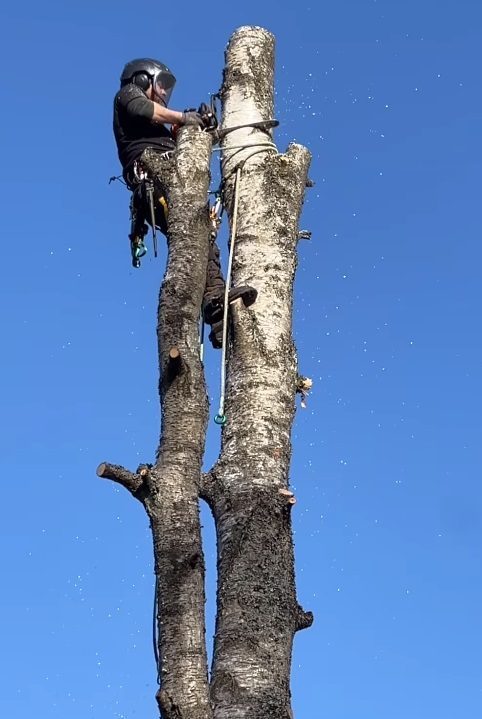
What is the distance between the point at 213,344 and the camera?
17.2 feet

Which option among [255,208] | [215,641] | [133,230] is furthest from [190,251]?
[133,230]

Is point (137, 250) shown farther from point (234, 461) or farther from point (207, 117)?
point (234, 461)

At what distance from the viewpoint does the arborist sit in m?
5.89

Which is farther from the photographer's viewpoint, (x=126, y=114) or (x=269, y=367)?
(x=126, y=114)

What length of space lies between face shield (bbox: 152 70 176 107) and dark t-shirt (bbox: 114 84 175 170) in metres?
0.26

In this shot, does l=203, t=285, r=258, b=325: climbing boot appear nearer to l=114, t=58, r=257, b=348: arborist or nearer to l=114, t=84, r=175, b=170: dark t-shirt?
l=114, t=58, r=257, b=348: arborist

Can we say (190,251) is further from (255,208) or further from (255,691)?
(255,691)

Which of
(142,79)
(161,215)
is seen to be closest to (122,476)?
(161,215)

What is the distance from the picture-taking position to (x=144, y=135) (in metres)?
6.30

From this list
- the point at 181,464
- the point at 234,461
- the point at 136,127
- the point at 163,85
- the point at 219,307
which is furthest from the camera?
the point at 163,85

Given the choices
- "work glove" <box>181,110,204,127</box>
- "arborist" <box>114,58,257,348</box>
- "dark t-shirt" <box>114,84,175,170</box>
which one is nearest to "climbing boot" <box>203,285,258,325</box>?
"arborist" <box>114,58,257,348</box>

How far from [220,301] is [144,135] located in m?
1.62

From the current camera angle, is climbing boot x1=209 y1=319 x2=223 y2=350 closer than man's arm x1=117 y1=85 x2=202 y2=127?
Yes

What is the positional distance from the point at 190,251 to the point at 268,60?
226 cm
